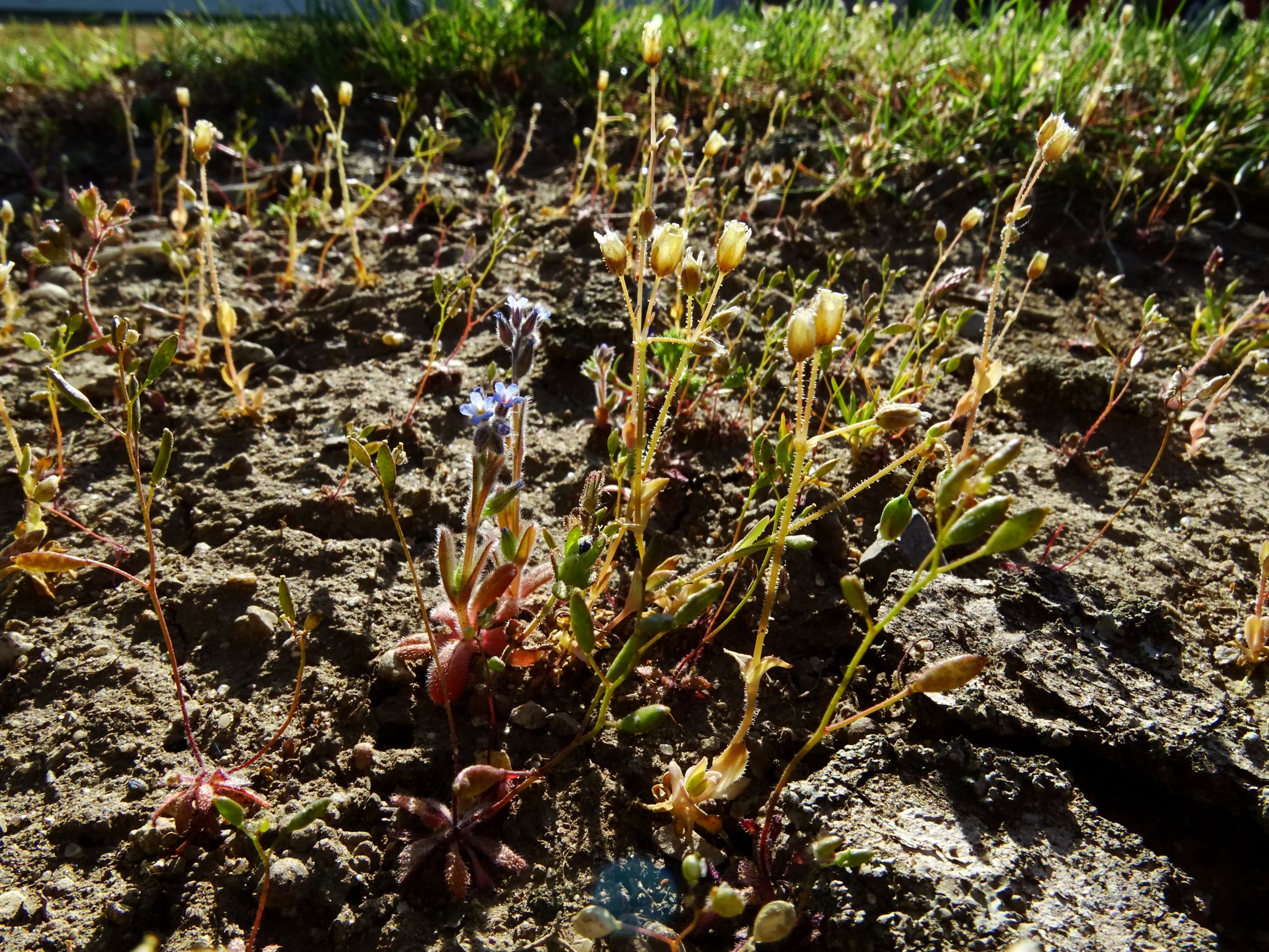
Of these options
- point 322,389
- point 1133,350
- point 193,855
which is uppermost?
point 1133,350

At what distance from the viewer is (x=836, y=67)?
163 inches

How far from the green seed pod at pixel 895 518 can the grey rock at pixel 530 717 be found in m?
0.80

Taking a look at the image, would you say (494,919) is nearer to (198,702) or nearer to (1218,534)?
(198,702)

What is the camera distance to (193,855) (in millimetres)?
1572

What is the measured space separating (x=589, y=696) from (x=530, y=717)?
143 mm

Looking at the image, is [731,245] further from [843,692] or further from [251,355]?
[251,355]

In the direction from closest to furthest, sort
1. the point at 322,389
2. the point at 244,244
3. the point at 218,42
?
the point at 322,389 → the point at 244,244 → the point at 218,42

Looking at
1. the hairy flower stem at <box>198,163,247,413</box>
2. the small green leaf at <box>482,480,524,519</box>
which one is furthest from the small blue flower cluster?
the hairy flower stem at <box>198,163,247,413</box>

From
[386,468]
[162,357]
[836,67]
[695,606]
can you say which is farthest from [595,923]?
[836,67]

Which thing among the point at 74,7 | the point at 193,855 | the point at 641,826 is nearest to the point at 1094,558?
the point at 641,826

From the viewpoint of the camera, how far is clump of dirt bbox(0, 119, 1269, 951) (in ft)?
4.95

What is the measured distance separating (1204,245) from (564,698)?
318cm

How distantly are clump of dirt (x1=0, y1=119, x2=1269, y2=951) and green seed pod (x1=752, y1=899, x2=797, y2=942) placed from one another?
0.20 metres

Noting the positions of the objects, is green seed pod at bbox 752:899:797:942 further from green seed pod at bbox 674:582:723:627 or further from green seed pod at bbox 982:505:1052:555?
green seed pod at bbox 982:505:1052:555
